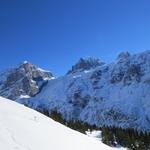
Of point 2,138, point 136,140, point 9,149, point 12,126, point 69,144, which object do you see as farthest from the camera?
point 136,140

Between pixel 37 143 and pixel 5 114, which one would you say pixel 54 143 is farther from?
pixel 5 114

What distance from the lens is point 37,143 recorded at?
17969 millimetres

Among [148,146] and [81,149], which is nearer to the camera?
[81,149]

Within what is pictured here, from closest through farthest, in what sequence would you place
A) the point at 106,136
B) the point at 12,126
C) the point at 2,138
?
the point at 2,138 → the point at 12,126 → the point at 106,136

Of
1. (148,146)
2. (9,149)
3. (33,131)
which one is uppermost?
(148,146)

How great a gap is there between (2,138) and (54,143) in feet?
12.9

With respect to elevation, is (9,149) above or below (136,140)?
below

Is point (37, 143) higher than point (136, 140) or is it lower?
lower

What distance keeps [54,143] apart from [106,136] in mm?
69167

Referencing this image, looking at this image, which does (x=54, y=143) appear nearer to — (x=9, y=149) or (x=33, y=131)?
(x=33, y=131)

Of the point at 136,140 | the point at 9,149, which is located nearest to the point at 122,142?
the point at 136,140

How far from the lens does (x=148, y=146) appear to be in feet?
297

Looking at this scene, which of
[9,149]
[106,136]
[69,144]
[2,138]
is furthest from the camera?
[106,136]

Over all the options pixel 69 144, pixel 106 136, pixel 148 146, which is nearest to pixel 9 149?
pixel 69 144
